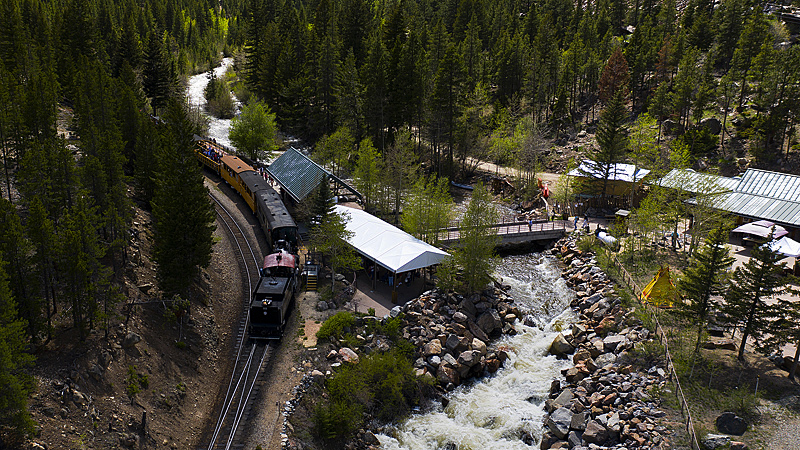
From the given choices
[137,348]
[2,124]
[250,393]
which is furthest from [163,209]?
[2,124]

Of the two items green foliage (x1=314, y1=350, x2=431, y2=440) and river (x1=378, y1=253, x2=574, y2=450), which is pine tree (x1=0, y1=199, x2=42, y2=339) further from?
river (x1=378, y1=253, x2=574, y2=450)

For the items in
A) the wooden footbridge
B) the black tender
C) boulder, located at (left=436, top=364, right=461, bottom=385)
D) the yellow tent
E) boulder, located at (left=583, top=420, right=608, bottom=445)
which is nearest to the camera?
boulder, located at (left=583, top=420, right=608, bottom=445)

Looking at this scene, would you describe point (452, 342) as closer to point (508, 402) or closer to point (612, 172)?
point (508, 402)

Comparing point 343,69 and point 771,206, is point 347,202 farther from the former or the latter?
point 771,206

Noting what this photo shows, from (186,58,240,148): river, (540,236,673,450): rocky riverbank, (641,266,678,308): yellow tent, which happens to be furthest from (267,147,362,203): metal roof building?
(641,266,678,308): yellow tent

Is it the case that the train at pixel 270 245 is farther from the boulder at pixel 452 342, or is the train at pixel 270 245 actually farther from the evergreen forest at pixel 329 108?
the boulder at pixel 452 342

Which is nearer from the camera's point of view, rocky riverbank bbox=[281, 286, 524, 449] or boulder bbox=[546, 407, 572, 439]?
boulder bbox=[546, 407, 572, 439]

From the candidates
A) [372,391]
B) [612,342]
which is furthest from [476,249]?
[372,391]
